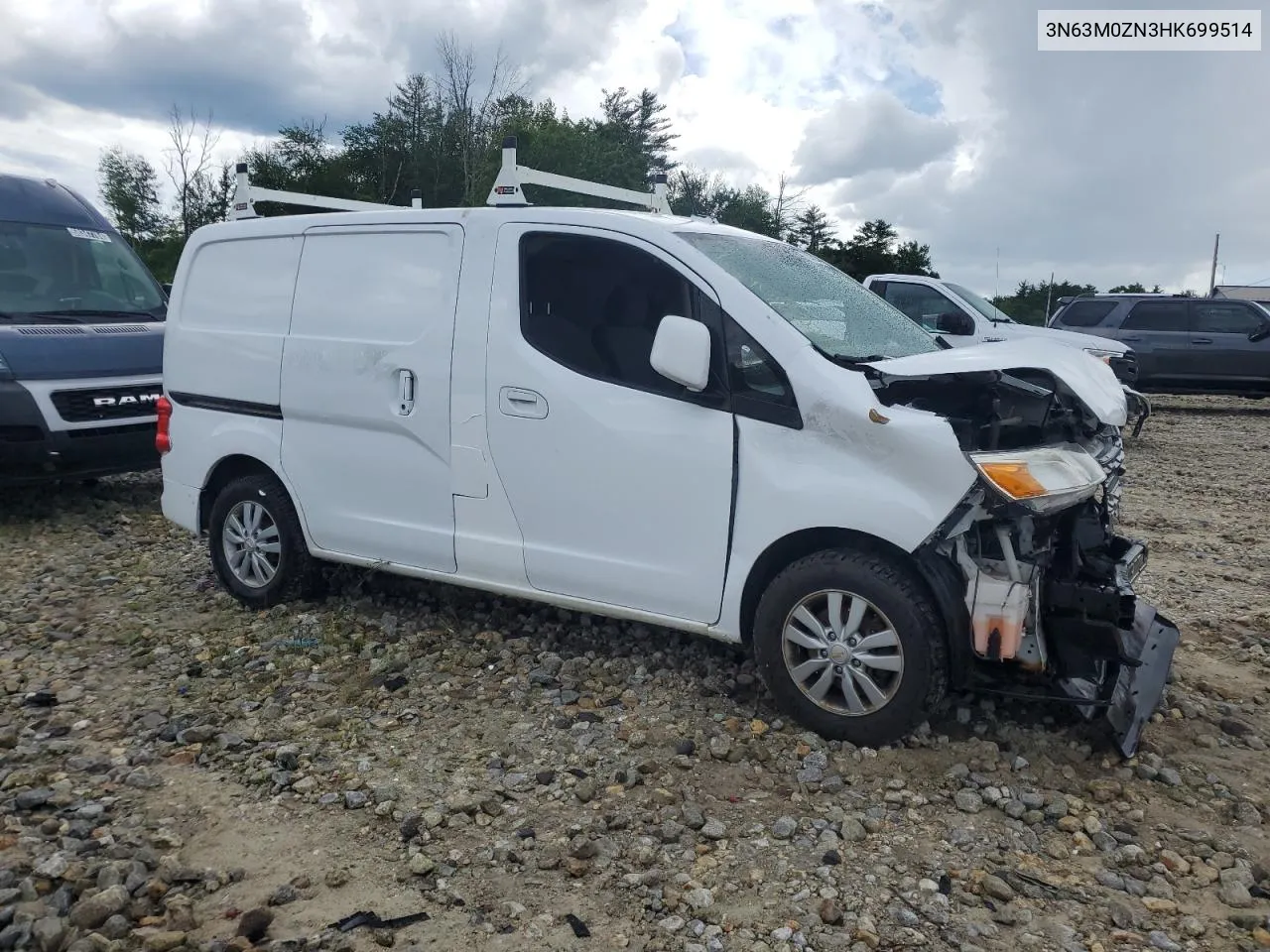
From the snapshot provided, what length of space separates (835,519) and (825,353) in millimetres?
637

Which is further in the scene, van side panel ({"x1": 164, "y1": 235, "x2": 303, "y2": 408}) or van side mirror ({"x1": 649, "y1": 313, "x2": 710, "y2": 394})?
van side panel ({"x1": 164, "y1": 235, "x2": 303, "y2": 408})

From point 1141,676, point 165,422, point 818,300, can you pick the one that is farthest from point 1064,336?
point 165,422

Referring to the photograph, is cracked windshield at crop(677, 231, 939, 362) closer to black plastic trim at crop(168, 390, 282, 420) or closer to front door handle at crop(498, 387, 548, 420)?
front door handle at crop(498, 387, 548, 420)

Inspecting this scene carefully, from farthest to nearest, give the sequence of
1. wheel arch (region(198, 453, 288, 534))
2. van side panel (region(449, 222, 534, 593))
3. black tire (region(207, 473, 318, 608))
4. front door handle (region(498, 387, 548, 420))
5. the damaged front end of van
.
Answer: wheel arch (region(198, 453, 288, 534))
black tire (region(207, 473, 318, 608))
van side panel (region(449, 222, 534, 593))
front door handle (region(498, 387, 548, 420))
the damaged front end of van

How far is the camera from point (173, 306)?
5.44m

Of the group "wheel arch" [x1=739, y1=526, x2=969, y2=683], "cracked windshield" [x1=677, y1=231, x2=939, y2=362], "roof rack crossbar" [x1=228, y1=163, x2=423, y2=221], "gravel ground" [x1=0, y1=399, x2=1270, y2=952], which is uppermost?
"roof rack crossbar" [x1=228, y1=163, x2=423, y2=221]

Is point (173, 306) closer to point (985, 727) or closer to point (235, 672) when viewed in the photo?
point (235, 672)

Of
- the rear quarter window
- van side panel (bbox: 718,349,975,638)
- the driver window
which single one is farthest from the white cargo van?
the rear quarter window

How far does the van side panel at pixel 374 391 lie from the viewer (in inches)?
174

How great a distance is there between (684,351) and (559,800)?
5.30 feet

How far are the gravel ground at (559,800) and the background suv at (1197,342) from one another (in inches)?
437

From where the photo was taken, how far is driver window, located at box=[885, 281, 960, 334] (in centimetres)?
1202

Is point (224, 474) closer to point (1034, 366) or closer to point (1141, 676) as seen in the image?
point (1034, 366)

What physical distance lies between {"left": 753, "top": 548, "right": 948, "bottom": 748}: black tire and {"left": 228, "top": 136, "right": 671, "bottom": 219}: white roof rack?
2.09 meters
